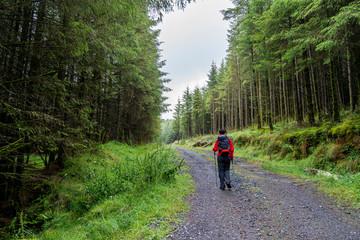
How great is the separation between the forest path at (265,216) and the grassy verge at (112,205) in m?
0.54

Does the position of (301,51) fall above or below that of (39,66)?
above

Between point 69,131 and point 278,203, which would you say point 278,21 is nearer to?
point 278,203

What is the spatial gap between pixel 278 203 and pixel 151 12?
6666 mm

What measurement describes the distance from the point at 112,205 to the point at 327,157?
29.8ft

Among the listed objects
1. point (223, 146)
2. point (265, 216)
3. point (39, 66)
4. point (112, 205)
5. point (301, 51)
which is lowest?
point (112, 205)

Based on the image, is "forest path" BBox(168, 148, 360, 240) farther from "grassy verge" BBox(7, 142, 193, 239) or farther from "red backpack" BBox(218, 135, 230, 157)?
"red backpack" BBox(218, 135, 230, 157)

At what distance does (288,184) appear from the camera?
5.78 m

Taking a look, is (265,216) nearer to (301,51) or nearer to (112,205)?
(112,205)

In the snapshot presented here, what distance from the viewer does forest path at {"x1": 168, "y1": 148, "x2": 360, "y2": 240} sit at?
2.85 meters

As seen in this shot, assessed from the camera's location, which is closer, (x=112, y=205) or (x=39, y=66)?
(x=112, y=205)

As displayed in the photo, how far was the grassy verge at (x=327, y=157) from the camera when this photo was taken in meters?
4.83

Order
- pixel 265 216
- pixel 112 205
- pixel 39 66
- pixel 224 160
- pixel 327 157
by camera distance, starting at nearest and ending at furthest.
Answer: pixel 265 216, pixel 112 205, pixel 39 66, pixel 224 160, pixel 327 157

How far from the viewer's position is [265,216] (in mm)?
3471

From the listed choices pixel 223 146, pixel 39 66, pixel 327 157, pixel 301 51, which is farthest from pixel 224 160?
pixel 301 51
